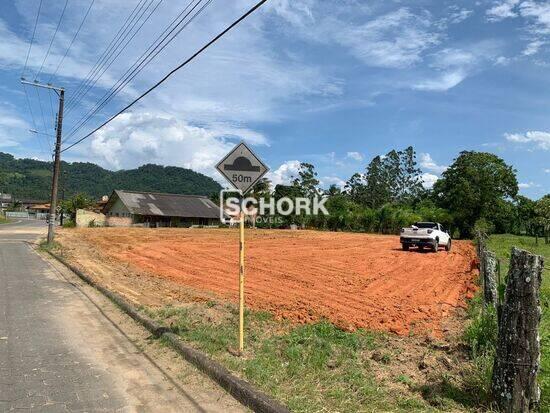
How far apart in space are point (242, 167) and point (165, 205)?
203 feet

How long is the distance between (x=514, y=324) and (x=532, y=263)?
0.63 metres

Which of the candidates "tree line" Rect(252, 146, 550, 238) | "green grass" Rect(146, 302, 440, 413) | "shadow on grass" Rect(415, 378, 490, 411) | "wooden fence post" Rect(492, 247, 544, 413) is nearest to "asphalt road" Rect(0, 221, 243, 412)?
"green grass" Rect(146, 302, 440, 413)

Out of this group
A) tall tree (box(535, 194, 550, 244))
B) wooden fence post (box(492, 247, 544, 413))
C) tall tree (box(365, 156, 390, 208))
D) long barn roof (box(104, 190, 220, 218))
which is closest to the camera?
wooden fence post (box(492, 247, 544, 413))

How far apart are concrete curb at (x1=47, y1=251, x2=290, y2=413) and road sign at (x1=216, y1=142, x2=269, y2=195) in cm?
249

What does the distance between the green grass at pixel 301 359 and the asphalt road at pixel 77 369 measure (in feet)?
2.40

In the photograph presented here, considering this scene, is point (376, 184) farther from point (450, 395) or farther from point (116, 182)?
point (116, 182)

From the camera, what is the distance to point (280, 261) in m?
20.5

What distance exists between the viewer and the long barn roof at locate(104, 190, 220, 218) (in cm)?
6356

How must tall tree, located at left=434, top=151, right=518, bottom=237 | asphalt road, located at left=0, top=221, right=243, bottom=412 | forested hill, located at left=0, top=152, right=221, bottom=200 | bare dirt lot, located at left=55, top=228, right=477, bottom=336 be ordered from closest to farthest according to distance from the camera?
asphalt road, located at left=0, top=221, right=243, bottom=412
bare dirt lot, located at left=55, top=228, right=477, bottom=336
tall tree, located at left=434, top=151, right=518, bottom=237
forested hill, located at left=0, top=152, right=221, bottom=200

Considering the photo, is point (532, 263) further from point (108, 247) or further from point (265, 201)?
point (265, 201)

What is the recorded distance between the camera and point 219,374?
609 centimetres

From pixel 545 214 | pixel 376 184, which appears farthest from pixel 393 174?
pixel 545 214

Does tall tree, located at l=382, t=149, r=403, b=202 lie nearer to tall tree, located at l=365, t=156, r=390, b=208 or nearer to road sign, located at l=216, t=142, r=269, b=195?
tall tree, located at l=365, t=156, r=390, b=208

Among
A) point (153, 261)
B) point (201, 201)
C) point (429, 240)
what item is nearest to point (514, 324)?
point (153, 261)
